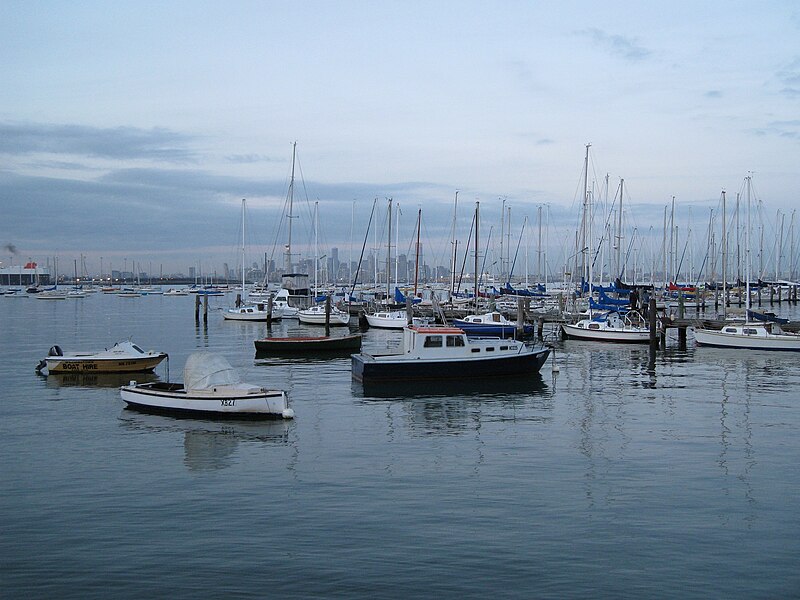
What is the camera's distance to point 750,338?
182 ft

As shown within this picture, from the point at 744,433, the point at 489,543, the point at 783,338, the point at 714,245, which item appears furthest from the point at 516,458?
the point at 714,245

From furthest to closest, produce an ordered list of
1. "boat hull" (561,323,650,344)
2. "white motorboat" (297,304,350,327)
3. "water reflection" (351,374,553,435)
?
"white motorboat" (297,304,350,327) → "boat hull" (561,323,650,344) → "water reflection" (351,374,553,435)

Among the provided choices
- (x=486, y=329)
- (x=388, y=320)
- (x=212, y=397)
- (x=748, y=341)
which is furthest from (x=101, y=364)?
(x=748, y=341)

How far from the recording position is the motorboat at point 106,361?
43000 mm

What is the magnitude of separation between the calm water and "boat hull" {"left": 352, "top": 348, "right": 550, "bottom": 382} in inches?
91.7

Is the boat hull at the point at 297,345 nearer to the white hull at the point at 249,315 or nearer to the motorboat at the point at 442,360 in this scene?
the motorboat at the point at 442,360

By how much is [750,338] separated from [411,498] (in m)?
43.7

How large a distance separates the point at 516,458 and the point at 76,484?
12.3m

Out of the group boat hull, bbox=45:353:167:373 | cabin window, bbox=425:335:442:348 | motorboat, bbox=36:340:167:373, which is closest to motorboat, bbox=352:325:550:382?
cabin window, bbox=425:335:442:348

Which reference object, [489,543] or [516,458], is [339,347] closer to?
[516,458]

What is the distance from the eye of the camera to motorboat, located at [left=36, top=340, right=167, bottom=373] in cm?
4300

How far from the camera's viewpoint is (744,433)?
27500 millimetres

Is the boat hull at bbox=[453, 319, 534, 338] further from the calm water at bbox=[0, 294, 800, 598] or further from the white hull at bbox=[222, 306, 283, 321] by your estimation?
the white hull at bbox=[222, 306, 283, 321]

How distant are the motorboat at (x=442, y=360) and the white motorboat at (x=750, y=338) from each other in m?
22.5
